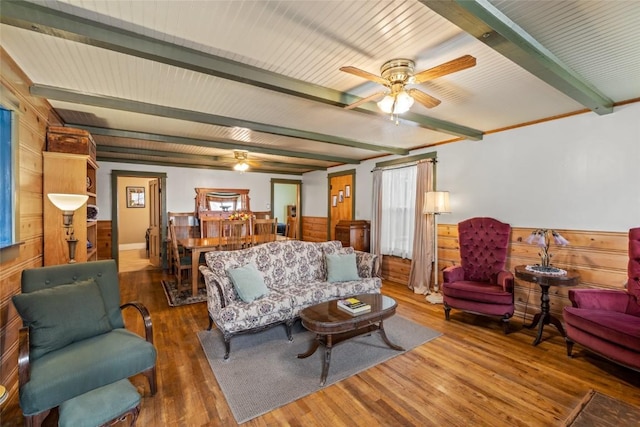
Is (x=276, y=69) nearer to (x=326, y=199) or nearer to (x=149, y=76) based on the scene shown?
(x=149, y=76)

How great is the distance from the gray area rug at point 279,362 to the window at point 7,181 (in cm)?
184

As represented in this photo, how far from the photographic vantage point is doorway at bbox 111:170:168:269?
239 inches

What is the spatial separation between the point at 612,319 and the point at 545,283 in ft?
1.77

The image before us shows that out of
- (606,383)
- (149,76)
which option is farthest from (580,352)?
(149,76)

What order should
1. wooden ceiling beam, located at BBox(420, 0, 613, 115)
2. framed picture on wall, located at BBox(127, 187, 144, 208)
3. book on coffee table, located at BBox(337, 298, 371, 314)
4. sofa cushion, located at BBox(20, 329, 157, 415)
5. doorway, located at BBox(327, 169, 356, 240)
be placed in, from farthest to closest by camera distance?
framed picture on wall, located at BBox(127, 187, 144, 208) < doorway, located at BBox(327, 169, 356, 240) < book on coffee table, located at BBox(337, 298, 371, 314) < sofa cushion, located at BBox(20, 329, 157, 415) < wooden ceiling beam, located at BBox(420, 0, 613, 115)

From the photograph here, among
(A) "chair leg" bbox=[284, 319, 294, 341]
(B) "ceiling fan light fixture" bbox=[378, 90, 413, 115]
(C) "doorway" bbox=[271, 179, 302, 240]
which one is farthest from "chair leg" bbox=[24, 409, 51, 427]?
(C) "doorway" bbox=[271, 179, 302, 240]

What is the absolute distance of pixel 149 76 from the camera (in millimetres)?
2400

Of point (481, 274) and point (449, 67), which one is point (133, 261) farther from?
point (449, 67)

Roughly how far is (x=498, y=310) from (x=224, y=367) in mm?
3064

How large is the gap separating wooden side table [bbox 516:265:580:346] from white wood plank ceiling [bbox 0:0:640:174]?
1771 millimetres

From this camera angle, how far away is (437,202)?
171 inches

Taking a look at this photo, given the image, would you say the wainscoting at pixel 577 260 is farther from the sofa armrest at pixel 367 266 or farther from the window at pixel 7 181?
the window at pixel 7 181

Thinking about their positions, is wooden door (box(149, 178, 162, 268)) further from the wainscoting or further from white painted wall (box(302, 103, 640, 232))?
the wainscoting

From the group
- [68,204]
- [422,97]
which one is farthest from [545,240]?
[68,204]
